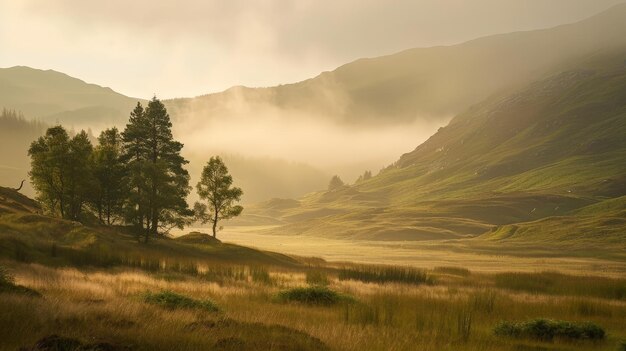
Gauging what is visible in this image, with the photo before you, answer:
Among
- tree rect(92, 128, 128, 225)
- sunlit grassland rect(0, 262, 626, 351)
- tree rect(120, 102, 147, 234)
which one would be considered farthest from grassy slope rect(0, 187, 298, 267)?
sunlit grassland rect(0, 262, 626, 351)

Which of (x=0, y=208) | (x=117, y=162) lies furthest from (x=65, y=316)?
(x=117, y=162)

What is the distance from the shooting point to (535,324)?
47.5 ft

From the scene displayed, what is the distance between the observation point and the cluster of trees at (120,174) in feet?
180

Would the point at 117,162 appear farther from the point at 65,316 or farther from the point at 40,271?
the point at 65,316

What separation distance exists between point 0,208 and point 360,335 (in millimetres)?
54420

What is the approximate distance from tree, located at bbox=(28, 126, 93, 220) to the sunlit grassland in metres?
36.5

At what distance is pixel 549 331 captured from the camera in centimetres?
1438

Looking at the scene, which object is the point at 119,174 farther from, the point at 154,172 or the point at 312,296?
the point at 312,296

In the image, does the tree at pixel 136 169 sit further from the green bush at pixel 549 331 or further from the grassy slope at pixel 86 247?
the green bush at pixel 549 331

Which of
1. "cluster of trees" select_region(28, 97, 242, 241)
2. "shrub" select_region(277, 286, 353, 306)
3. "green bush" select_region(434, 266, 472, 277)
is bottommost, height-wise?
"green bush" select_region(434, 266, 472, 277)

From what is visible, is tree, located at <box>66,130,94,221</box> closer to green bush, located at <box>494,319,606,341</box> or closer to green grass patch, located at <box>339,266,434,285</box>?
green grass patch, located at <box>339,266,434,285</box>

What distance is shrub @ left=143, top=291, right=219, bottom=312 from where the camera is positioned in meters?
13.7

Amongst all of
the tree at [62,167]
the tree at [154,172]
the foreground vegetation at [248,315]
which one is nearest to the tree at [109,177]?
the tree at [62,167]

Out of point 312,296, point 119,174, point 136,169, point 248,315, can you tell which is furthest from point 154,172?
point 248,315
